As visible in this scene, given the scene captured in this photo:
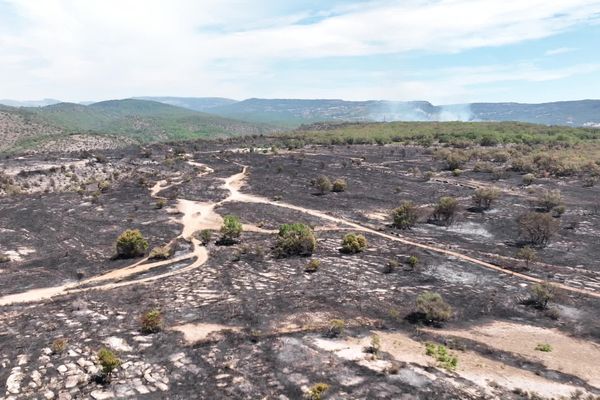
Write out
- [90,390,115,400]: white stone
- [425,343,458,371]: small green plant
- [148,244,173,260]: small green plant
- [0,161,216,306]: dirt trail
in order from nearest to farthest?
[90,390,115,400]: white stone < [425,343,458,371]: small green plant < [0,161,216,306]: dirt trail < [148,244,173,260]: small green plant

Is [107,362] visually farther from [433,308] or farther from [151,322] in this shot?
[433,308]

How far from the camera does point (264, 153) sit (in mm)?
105562

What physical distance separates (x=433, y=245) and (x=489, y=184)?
112 feet

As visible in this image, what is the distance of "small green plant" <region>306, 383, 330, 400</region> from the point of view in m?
17.4

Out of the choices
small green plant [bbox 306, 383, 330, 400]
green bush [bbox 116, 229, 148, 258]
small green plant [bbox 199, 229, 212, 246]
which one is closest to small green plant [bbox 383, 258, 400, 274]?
small green plant [bbox 306, 383, 330, 400]

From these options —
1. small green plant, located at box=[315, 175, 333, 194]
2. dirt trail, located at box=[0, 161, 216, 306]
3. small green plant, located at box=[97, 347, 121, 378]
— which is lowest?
dirt trail, located at box=[0, 161, 216, 306]

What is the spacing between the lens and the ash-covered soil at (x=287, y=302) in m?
19.0

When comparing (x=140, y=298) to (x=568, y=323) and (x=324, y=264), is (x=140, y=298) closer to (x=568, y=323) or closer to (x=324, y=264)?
(x=324, y=264)

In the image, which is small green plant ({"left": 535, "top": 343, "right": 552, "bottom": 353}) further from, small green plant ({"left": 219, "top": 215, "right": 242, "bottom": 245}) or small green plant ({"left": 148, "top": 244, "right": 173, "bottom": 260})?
small green plant ({"left": 148, "top": 244, "right": 173, "bottom": 260})

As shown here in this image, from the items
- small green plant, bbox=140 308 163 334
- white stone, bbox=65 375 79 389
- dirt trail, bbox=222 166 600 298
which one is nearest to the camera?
white stone, bbox=65 375 79 389

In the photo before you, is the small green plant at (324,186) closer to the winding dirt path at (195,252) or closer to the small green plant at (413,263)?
the winding dirt path at (195,252)

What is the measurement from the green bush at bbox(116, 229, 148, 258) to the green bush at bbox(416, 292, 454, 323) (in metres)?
22.1

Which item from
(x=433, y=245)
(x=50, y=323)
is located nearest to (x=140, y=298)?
(x=50, y=323)

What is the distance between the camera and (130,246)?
36.5 metres
